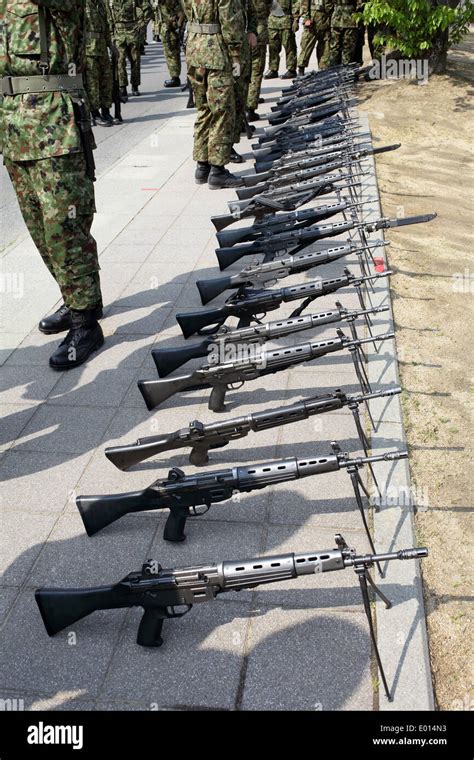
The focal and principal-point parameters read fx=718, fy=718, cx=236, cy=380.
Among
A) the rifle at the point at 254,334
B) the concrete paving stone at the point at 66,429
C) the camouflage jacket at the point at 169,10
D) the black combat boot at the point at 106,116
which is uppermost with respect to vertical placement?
the camouflage jacket at the point at 169,10

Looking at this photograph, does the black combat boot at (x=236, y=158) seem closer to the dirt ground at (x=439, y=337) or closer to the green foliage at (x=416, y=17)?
the dirt ground at (x=439, y=337)

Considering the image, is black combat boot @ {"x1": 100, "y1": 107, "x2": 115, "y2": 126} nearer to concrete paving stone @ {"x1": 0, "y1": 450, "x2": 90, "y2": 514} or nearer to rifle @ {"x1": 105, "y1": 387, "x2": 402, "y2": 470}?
concrete paving stone @ {"x1": 0, "y1": 450, "x2": 90, "y2": 514}

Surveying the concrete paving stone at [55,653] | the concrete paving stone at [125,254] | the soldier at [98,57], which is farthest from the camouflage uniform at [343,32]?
the concrete paving stone at [55,653]

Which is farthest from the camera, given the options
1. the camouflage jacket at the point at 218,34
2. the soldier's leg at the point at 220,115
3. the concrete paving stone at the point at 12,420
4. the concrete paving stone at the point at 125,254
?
the soldier's leg at the point at 220,115

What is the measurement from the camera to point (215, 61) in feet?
27.7

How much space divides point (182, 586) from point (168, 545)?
72 centimetres

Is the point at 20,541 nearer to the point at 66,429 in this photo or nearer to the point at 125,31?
the point at 66,429

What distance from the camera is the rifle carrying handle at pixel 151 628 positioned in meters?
3.00

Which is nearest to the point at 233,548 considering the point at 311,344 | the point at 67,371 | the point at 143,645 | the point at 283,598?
the point at 283,598

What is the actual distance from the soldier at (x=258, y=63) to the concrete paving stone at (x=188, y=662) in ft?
34.1

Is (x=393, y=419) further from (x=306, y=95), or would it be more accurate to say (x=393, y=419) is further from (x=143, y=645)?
(x=306, y=95)

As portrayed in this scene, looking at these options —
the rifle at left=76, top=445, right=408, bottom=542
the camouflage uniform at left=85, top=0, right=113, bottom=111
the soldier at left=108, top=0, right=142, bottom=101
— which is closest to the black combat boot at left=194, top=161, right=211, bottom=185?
the camouflage uniform at left=85, top=0, right=113, bottom=111

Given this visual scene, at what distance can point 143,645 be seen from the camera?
3062mm

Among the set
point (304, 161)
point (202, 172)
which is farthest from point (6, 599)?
point (202, 172)
